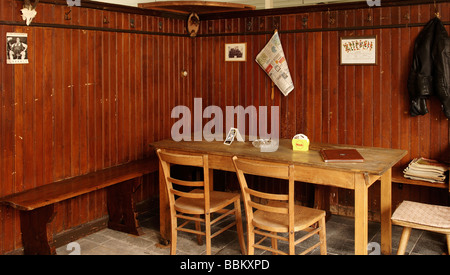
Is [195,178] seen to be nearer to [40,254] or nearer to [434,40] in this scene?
[40,254]

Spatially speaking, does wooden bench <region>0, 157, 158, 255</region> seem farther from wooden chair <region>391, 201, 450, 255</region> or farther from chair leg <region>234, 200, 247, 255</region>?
wooden chair <region>391, 201, 450, 255</region>

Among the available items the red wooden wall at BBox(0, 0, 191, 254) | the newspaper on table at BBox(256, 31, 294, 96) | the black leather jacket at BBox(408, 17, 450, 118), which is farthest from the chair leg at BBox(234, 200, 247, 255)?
the black leather jacket at BBox(408, 17, 450, 118)

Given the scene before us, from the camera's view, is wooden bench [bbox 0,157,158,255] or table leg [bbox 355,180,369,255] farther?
wooden bench [bbox 0,157,158,255]

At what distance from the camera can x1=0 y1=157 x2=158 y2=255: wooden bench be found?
3.71m

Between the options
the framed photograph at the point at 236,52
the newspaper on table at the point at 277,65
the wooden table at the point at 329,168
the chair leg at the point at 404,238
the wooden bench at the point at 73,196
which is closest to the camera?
the wooden table at the point at 329,168

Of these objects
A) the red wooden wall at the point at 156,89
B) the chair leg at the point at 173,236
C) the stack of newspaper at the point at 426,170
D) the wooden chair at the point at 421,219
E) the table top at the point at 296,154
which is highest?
the red wooden wall at the point at 156,89

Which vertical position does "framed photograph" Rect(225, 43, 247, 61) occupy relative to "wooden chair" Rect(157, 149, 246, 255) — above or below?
above

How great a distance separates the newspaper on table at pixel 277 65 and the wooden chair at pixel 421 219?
6.75 ft

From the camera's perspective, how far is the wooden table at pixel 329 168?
318 cm

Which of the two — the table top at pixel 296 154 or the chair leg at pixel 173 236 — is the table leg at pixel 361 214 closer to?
the table top at pixel 296 154

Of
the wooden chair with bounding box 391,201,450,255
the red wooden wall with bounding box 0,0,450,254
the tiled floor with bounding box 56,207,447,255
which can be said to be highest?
the red wooden wall with bounding box 0,0,450,254

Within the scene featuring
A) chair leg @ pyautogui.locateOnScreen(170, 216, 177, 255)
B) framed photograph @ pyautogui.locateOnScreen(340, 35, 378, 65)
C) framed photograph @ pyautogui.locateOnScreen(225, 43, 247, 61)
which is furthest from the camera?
framed photograph @ pyautogui.locateOnScreen(225, 43, 247, 61)

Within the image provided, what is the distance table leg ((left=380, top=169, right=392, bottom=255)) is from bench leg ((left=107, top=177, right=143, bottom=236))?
2.29m

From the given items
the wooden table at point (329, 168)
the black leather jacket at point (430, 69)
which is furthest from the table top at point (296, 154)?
the black leather jacket at point (430, 69)
